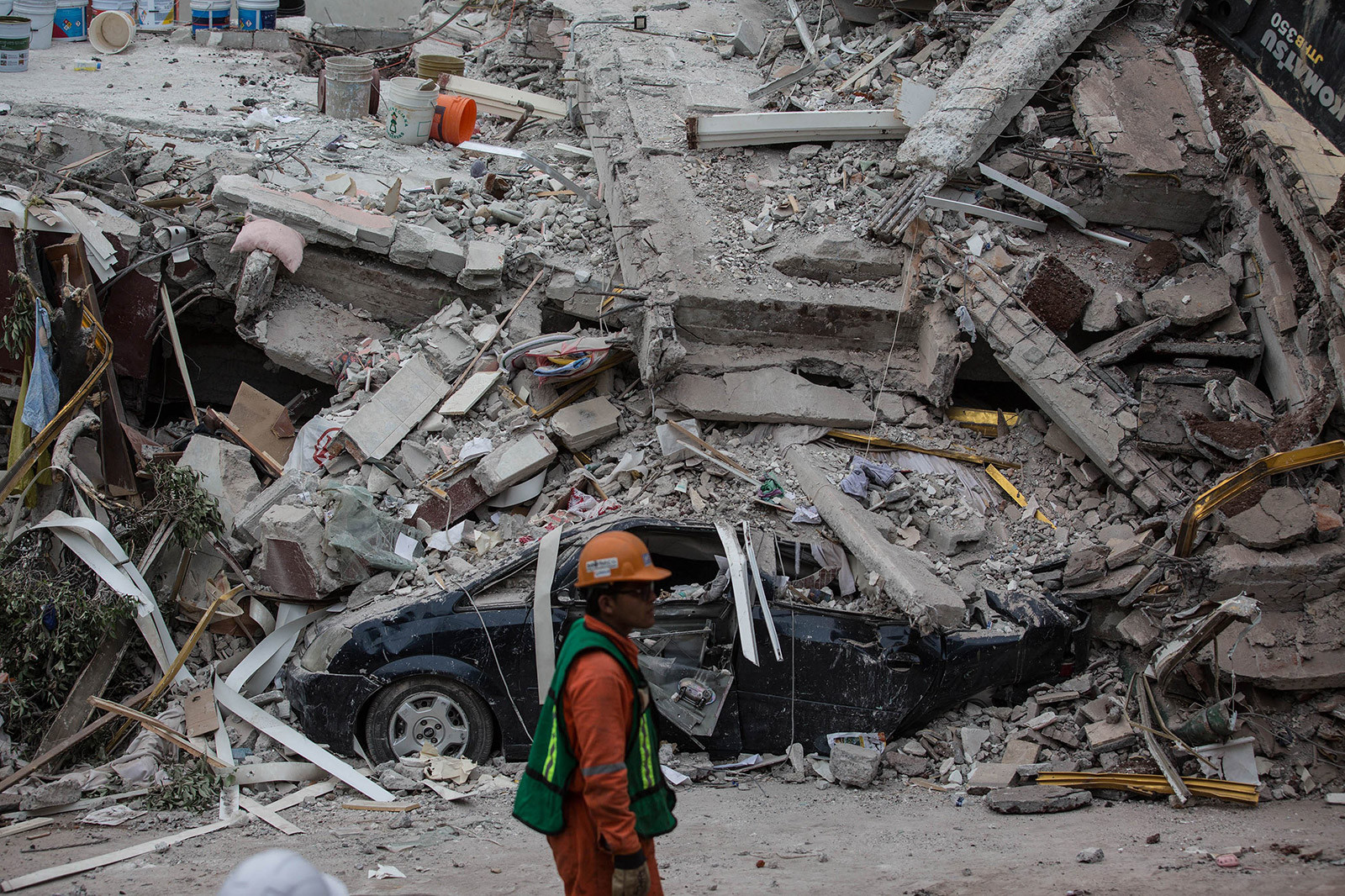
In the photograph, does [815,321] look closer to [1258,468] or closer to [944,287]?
[944,287]

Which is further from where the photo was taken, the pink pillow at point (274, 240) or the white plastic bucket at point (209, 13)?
the white plastic bucket at point (209, 13)

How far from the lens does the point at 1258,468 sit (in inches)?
212

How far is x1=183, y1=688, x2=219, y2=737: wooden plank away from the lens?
5.57 meters

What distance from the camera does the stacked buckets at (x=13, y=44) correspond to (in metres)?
12.8

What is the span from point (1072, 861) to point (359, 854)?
3.11 m

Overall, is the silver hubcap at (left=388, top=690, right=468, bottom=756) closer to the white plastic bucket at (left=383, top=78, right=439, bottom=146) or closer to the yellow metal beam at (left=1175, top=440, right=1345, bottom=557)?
the yellow metal beam at (left=1175, top=440, right=1345, bottom=557)

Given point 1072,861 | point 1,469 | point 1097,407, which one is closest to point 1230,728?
point 1072,861

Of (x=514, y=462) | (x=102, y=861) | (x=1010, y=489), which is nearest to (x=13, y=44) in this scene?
(x=514, y=462)

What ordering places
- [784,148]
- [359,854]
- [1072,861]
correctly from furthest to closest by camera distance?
[784,148], [359,854], [1072,861]

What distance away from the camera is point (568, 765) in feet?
8.94

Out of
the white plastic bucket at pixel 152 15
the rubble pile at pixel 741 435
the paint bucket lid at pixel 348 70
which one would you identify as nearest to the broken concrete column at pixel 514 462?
the rubble pile at pixel 741 435

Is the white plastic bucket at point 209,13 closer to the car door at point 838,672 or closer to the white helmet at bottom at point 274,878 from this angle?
the car door at point 838,672

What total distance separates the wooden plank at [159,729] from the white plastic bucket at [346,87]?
9.19m

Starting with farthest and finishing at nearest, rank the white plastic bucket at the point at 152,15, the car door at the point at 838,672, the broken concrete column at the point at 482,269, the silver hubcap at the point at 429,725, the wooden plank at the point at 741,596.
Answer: the white plastic bucket at the point at 152,15
the broken concrete column at the point at 482,269
the silver hubcap at the point at 429,725
the car door at the point at 838,672
the wooden plank at the point at 741,596
